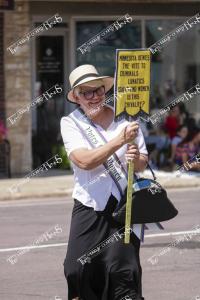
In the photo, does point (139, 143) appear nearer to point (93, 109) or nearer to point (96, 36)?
point (93, 109)

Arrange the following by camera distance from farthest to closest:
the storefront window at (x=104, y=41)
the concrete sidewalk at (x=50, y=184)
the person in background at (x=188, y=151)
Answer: the storefront window at (x=104, y=41) < the person in background at (x=188, y=151) < the concrete sidewalk at (x=50, y=184)

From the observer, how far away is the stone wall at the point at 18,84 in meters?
17.1

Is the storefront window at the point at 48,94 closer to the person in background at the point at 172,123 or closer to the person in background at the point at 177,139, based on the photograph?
the person in background at the point at 172,123

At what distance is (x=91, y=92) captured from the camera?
5.28 metres

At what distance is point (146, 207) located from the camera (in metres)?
5.15

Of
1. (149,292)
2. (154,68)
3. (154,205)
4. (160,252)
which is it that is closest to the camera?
(154,205)

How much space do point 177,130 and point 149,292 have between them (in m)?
11.2

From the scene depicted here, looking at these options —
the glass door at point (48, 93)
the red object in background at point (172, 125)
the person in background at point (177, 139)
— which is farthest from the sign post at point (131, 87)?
the red object in background at point (172, 125)

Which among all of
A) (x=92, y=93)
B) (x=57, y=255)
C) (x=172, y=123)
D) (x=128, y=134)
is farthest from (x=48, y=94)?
(x=128, y=134)

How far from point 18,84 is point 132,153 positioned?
1250 cm

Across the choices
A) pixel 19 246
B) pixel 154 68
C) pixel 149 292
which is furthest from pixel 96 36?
pixel 149 292

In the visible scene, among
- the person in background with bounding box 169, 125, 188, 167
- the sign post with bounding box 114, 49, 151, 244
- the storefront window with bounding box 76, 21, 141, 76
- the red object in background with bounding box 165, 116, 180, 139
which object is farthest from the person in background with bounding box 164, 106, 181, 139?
the sign post with bounding box 114, 49, 151, 244

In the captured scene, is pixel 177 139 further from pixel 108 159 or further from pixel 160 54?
pixel 108 159

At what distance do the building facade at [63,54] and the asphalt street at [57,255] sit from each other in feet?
14.4
